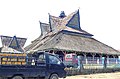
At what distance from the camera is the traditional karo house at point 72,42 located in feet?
102

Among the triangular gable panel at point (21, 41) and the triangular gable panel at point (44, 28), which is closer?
the triangular gable panel at point (44, 28)

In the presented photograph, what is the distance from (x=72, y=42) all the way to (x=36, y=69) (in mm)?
21214

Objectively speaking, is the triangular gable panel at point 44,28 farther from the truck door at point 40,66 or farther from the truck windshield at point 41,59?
the truck door at point 40,66

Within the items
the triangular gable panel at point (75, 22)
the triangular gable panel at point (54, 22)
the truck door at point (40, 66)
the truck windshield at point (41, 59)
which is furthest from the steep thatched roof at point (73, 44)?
the truck door at point (40, 66)

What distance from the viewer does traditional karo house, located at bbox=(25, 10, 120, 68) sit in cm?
3111

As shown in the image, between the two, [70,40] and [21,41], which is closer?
[70,40]

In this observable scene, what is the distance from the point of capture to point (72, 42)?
34.5m

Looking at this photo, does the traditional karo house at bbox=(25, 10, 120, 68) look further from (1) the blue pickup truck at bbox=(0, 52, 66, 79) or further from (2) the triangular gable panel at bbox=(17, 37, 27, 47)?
(1) the blue pickup truck at bbox=(0, 52, 66, 79)

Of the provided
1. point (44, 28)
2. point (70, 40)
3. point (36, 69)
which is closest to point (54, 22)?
point (44, 28)

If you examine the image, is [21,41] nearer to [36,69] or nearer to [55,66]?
[55,66]

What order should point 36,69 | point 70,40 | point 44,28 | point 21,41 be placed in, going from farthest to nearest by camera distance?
point 21,41
point 44,28
point 70,40
point 36,69

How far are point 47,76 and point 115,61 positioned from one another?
21141 mm

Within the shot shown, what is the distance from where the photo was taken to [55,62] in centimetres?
1487

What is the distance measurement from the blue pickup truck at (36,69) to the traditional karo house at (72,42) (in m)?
13.1
